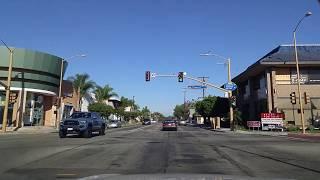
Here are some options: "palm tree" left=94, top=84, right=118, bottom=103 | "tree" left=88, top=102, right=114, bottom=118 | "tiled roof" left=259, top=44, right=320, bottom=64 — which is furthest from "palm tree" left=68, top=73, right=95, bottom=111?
"tiled roof" left=259, top=44, right=320, bottom=64

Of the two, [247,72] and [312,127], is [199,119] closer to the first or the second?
[247,72]

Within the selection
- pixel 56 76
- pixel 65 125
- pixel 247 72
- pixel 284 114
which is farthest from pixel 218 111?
pixel 65 125

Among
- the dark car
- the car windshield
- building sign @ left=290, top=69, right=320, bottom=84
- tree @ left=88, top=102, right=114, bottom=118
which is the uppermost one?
building sign @ left=290, top=69, right=320, bottom=84

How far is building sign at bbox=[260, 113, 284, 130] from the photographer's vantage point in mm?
49938

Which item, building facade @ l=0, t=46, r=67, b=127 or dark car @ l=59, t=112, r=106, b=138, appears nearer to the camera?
dark car @ l=59, t=112, r=106, b=138

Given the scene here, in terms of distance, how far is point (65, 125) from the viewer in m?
33.8

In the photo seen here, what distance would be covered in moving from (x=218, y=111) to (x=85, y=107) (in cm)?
2600

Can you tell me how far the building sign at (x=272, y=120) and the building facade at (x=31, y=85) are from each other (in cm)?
2639

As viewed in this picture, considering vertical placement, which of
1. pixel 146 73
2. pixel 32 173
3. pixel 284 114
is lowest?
pixel 32 173

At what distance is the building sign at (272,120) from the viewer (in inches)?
1966

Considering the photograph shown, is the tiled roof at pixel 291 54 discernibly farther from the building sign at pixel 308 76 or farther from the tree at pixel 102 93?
the tree at pixel 102 93

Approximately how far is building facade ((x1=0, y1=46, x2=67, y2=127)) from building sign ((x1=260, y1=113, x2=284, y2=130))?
2639 centimetres

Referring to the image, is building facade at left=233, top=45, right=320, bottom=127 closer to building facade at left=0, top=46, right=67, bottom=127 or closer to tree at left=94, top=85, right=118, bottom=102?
building facade at left=0, top=46, right=67, bottom=127

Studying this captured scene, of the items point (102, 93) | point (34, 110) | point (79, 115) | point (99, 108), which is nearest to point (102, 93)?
point (102, 93)
